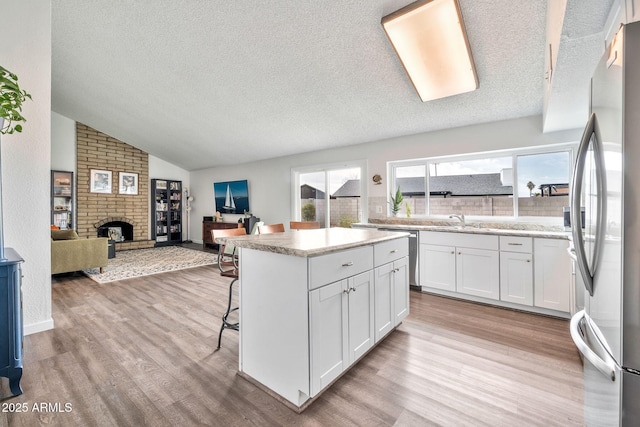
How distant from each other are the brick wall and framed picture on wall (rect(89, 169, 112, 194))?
8cm

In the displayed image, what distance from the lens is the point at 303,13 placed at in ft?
8.35

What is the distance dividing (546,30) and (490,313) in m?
2.61

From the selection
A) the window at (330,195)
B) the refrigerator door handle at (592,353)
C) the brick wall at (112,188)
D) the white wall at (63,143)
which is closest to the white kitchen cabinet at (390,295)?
the refrigerator door handle at (592,353)

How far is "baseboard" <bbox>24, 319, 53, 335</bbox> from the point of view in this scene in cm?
247

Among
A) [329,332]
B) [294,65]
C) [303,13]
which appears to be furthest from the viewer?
[294,65]

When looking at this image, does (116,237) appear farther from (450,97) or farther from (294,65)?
(450,97)

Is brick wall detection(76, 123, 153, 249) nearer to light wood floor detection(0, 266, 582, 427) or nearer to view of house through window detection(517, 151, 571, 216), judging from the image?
light wood floor detection(0, 266, 582, 427)

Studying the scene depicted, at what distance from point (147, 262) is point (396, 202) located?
4953 mm

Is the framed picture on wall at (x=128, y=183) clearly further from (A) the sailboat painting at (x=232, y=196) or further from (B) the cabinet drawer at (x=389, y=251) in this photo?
(B) the cabinet drawer at (x=389, y=251)

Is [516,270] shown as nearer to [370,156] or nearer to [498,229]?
[498,229]

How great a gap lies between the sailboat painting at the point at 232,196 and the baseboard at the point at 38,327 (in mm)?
4511

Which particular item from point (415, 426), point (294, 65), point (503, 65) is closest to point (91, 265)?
point (294, 65)

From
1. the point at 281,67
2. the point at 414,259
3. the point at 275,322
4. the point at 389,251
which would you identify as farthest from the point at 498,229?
the point at 281,67

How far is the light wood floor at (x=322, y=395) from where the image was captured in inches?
58.7
